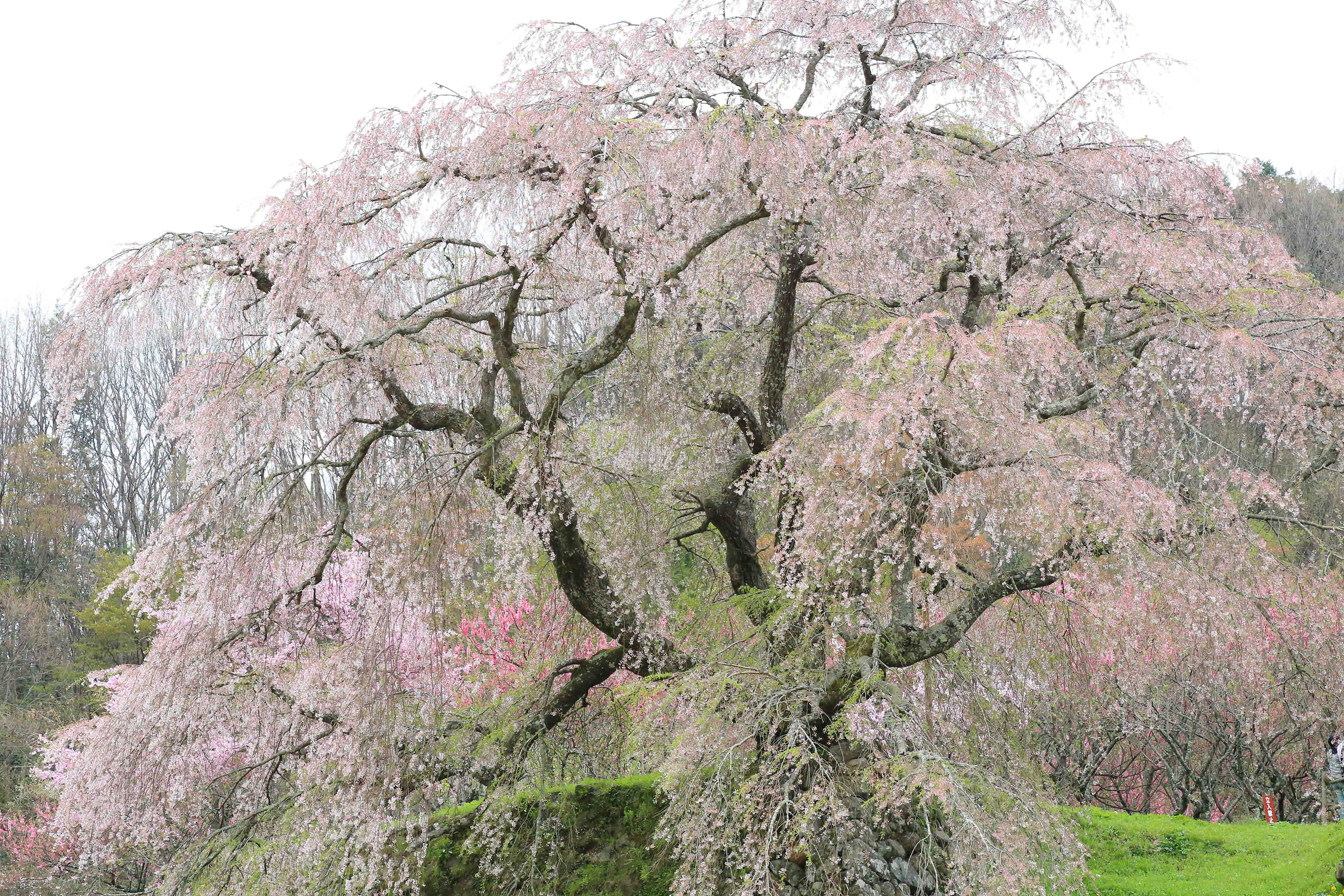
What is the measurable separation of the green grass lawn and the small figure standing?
0.33 m

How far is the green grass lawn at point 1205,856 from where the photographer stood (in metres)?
6.52

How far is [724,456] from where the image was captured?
6.81m

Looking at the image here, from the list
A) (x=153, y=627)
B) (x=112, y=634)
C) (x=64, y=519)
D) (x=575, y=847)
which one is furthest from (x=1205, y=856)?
(x=64, y=519)

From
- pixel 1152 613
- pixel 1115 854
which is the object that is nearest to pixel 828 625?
pixel 1152 613

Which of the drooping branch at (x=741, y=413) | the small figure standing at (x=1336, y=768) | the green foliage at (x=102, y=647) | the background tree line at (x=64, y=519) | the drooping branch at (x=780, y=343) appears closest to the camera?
the drooping branch at (x=780, y=343)

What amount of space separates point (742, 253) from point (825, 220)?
3.49ft

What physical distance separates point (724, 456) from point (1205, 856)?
4.76 metres

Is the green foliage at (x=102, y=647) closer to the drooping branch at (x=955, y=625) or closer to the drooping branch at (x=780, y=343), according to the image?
the drooping branch at (x=780, y=343)

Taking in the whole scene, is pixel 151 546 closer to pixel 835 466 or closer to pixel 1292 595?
pixel 835 466

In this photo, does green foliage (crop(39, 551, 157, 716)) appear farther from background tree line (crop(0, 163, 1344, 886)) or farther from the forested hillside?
the forested hillside

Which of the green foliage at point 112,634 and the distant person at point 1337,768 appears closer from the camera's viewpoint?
the distant person at point 1337,768

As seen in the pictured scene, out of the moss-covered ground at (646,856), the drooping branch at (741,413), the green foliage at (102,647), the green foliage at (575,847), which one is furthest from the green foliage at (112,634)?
the drooping branch at (741,413)

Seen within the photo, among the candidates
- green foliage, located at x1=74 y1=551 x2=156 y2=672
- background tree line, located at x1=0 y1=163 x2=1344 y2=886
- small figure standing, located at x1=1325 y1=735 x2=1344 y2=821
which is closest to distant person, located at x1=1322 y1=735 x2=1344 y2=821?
small figure standing, located at x1=1325 y1=735 x2=1344 y2=821

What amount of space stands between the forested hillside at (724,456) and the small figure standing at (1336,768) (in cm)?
115
